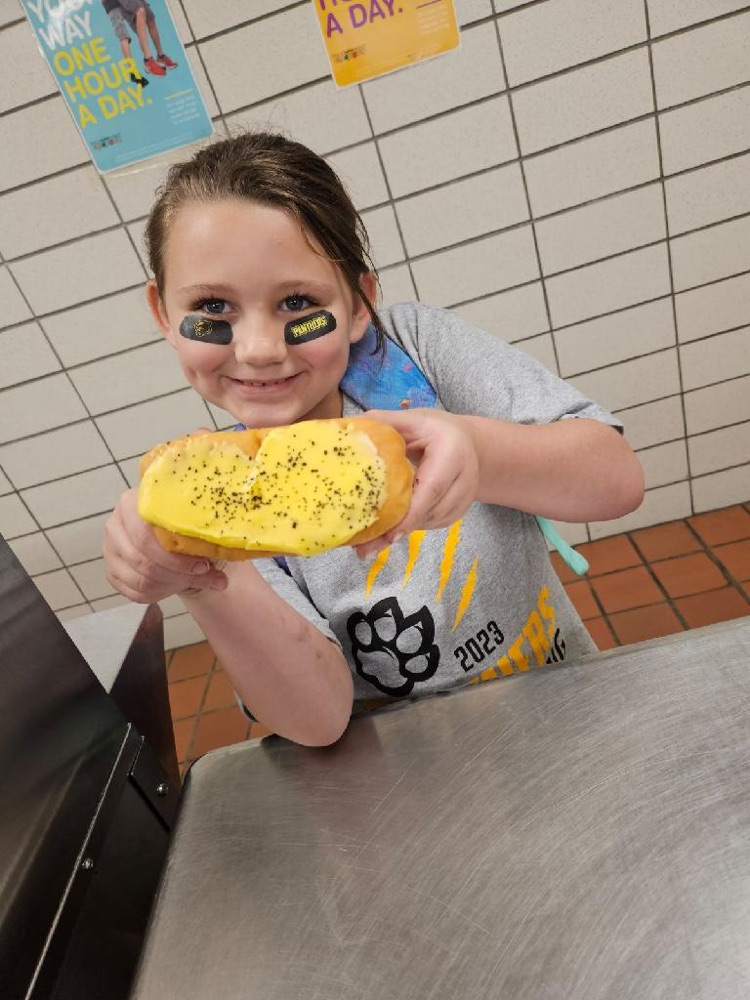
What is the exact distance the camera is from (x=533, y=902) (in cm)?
48

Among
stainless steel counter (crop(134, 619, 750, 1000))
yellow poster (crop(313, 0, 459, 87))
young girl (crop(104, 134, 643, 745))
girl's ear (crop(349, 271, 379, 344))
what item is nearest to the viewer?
stainless steel counter (crop(134, 619, 750, 1000))

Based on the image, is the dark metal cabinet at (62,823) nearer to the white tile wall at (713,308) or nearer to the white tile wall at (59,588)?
the white tile wall at (59,588)

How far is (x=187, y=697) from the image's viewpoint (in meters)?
2.15

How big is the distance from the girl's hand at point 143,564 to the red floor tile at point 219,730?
1457mm

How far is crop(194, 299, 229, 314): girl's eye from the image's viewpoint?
2.17 feet

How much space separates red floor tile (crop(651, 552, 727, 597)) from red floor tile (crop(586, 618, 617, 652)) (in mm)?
253

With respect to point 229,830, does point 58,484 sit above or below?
below

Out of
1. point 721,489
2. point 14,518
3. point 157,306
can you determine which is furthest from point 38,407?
point 721,489

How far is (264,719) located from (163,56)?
1.71m

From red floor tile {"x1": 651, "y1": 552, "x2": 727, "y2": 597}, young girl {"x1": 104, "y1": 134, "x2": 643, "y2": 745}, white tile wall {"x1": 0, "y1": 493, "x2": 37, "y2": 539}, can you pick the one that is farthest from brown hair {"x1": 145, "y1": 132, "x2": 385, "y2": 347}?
white tile wall {"x1": 0, "y1": 493, "x2": 37, "y2": 539}

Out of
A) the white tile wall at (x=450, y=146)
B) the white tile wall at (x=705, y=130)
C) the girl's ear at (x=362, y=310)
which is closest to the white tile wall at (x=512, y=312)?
the white tile wall at (x=450, y=146)

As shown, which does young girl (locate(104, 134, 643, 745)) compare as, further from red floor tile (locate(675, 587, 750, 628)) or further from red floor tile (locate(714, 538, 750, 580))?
red floor tile (locate(714, 538, 750, 580))

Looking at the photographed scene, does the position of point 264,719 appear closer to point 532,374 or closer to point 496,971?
point 496,971

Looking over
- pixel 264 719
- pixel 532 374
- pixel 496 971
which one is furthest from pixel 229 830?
pixel 532 374
